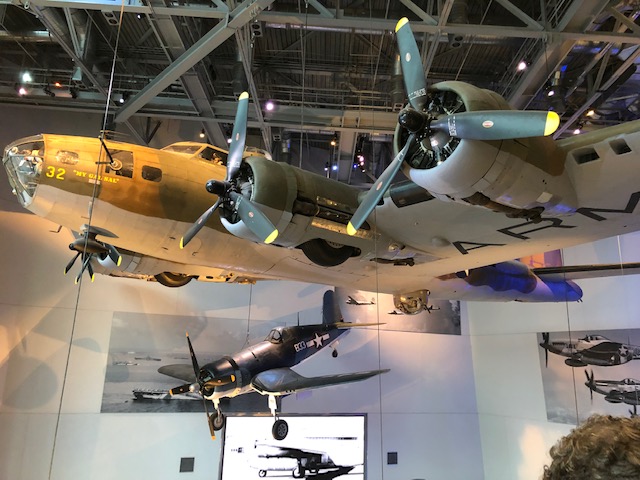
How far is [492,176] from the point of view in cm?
363

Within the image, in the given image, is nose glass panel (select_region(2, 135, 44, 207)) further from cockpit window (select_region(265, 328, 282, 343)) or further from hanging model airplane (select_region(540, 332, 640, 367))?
hanging model airplane (select_region(540, 332, 640, 367))

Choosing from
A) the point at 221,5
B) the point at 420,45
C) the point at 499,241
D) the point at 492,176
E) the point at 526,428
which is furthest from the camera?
the point at 526,428

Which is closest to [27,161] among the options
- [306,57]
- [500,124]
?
[500,124]

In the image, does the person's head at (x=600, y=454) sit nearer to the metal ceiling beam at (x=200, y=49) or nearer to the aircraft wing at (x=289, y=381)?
the metal ceiling beam at (x=200, y=49)

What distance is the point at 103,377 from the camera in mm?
8008

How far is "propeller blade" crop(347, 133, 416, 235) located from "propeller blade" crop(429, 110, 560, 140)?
467 millimetres

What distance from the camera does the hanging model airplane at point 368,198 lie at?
12.2ft

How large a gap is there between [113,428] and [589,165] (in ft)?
27.0

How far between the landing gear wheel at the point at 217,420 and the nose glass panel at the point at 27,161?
470cm

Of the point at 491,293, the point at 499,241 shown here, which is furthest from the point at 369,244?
the point at 491,293

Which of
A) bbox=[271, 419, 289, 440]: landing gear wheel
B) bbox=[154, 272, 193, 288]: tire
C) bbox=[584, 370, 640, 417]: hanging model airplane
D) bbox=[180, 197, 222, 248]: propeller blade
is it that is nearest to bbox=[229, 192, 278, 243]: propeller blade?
bbox=[180, 197, 222, 248]: propeller blade

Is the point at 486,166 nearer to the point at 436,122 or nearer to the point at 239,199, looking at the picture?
the point at 436,122

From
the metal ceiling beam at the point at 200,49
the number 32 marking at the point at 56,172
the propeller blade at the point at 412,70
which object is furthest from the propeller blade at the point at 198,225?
the metal ceiling beam at the point at 200,49

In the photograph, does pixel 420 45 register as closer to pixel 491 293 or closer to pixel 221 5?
pixel 221 5
